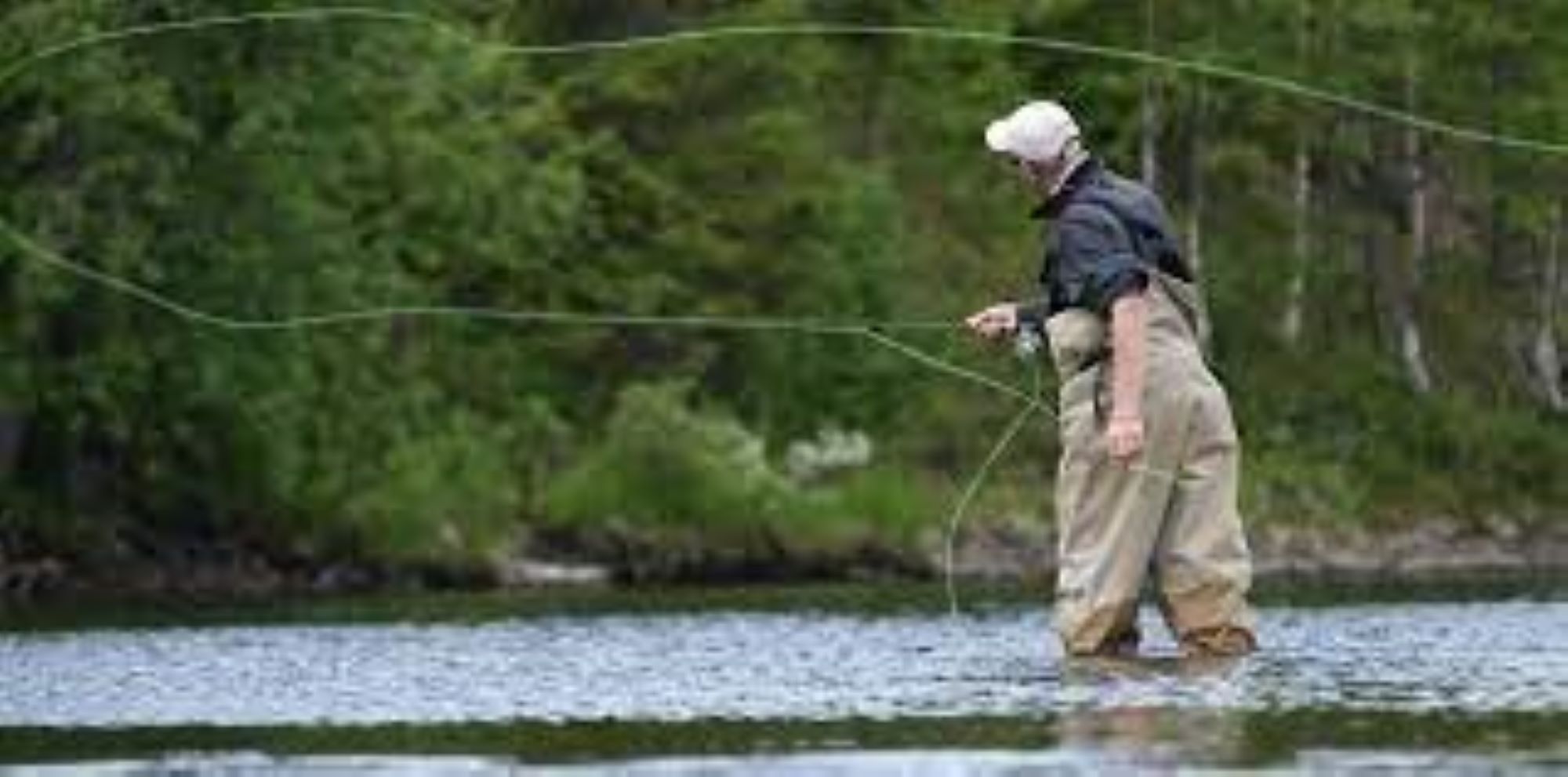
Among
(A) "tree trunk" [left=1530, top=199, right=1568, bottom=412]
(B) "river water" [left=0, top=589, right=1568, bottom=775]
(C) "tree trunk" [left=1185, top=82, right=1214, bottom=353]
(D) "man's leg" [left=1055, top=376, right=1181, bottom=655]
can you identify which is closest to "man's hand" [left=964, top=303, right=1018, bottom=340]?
(D) "man's leg" [left=1055, top=376, right=1181, bottom=655]

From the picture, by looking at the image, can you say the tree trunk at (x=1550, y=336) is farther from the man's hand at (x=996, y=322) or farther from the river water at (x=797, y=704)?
the man's hand at (x=996, y=322)

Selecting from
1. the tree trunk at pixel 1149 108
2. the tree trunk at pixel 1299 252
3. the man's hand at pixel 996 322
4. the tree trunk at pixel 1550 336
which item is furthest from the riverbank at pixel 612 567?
the man's hand at pixel 996 322

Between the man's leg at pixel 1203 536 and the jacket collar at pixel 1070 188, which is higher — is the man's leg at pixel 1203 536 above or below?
below

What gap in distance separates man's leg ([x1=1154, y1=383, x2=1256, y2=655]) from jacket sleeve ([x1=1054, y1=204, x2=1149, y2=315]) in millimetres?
560

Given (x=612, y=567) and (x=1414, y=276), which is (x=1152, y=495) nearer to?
(x=612, y=567)

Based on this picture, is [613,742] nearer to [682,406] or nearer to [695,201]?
[682,406]

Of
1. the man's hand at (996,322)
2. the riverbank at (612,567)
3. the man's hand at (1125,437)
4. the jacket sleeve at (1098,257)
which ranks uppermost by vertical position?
the jacket sleeve at (1098,257)

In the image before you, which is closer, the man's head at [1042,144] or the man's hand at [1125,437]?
the man's hand at [1125,437]

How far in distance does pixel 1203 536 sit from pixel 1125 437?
629mm

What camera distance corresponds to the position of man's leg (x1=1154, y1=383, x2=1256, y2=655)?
17.6 meters

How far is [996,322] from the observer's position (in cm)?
1778

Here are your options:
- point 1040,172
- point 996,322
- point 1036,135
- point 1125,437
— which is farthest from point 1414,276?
point 1125,437

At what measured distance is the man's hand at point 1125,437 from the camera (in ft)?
56.3

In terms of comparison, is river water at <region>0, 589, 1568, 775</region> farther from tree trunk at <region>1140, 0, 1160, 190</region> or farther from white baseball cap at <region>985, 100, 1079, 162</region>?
tree trunk at <region>1140, 0, 1160, 190</region>
